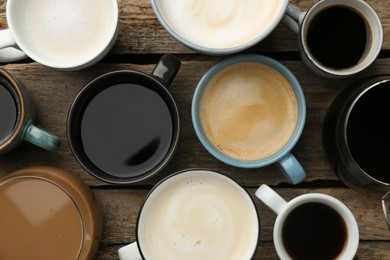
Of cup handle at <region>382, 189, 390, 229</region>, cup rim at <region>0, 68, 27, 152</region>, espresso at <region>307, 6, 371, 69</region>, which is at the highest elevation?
espresso at <region>307, 6, 371, 69</region>

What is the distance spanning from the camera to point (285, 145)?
3.92ft

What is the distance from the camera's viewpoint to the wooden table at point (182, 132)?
123cm

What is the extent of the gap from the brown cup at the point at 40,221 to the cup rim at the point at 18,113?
0.07 meters

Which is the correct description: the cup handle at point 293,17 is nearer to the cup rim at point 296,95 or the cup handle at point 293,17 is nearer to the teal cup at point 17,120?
the cup rim at point 296,95

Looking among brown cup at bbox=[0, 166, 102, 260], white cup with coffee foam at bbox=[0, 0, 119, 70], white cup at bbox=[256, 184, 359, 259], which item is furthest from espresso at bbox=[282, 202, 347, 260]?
white cup with coffee foam at bbox=[0, 0, 119, 70]

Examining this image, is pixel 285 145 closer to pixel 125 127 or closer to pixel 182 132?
pixel 182 132

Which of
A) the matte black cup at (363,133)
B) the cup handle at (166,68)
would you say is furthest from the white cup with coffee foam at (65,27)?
the matte black cup at (363,133)

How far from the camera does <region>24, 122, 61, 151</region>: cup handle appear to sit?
3.73 ft

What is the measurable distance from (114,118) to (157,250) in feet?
0.89

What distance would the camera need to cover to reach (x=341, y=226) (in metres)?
1.17

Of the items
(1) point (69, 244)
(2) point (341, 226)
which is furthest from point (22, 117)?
(2) point (341, 226)

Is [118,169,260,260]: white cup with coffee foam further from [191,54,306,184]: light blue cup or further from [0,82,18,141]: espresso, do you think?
[0,82,18,141]: espresso

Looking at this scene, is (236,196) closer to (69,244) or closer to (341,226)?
(341,226)

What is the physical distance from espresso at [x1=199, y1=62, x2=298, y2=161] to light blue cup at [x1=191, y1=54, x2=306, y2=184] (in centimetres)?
2
